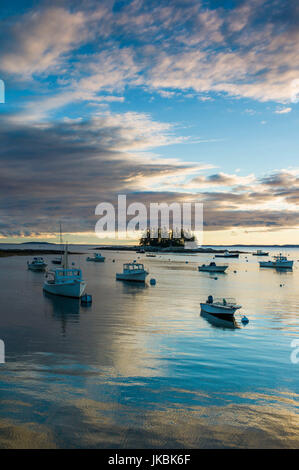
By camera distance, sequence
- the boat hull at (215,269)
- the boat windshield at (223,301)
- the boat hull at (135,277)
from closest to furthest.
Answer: the boat windshield at (223,301) < the boat hull at (135,277) < the boat hull at (215,269)

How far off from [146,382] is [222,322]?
20104 millimetres

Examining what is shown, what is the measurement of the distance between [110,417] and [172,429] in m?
2.67

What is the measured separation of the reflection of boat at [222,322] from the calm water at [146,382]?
235mm

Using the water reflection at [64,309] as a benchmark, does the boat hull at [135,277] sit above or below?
above

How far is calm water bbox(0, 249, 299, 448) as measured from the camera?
43.4 ft

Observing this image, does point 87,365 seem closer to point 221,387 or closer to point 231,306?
point 221,387

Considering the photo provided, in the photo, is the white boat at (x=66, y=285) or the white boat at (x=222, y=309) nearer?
the white boat at (x=222, y=309)

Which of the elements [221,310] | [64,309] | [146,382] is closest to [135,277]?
[64,309]

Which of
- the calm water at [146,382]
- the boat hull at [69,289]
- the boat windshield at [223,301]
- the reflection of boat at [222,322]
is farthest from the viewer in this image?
the boat hull at [69,289]

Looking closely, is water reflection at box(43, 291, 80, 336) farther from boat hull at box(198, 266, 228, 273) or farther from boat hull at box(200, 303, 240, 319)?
boat hull at box(198, 266, 228, 273)

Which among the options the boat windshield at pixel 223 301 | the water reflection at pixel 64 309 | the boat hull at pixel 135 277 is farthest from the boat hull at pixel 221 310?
the boat hull at pixel 135 277

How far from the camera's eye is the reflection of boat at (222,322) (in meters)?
35.3

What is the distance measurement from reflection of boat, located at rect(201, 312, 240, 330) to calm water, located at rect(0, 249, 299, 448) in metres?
0.23

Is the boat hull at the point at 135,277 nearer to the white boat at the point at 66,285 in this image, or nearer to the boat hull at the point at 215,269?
the white boat at the point at 66,285
